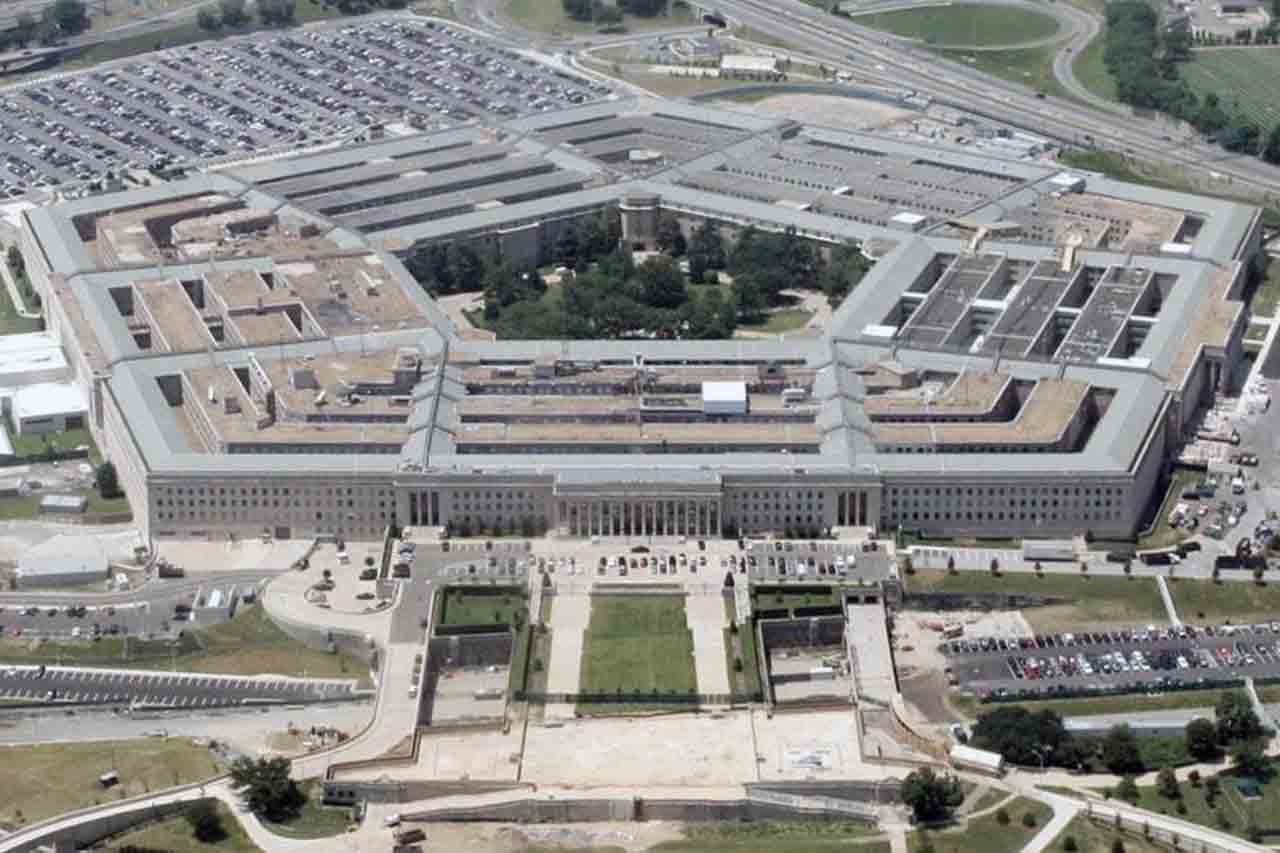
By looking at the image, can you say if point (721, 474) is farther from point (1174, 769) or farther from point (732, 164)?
point (732, 164)

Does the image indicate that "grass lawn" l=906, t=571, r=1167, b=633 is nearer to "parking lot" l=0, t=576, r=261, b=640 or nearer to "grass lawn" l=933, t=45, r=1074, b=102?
"parking lot" l=0, t=576, r=261, b=640

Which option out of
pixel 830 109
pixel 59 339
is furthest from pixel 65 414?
pixel 830 109

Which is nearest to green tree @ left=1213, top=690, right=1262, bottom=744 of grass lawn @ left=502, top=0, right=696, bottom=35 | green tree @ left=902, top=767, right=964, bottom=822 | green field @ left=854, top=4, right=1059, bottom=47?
green tree @ left=902, top=767, right=964, bottom=822

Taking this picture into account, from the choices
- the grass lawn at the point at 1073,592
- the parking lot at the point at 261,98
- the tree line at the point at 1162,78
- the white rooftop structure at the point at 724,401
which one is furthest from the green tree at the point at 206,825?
the tree line at the point at 1162,78

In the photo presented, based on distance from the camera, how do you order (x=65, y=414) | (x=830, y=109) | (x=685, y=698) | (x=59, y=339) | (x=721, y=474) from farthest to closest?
(x=830, y=109) < (x=59, y=339) < (x=65, y=414) < (x=721, y=474) < (x=685, y=698)

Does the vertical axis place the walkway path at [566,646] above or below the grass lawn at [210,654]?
above

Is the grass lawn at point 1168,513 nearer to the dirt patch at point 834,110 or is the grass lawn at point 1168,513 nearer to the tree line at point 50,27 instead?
the dirt patch at point 834,110
